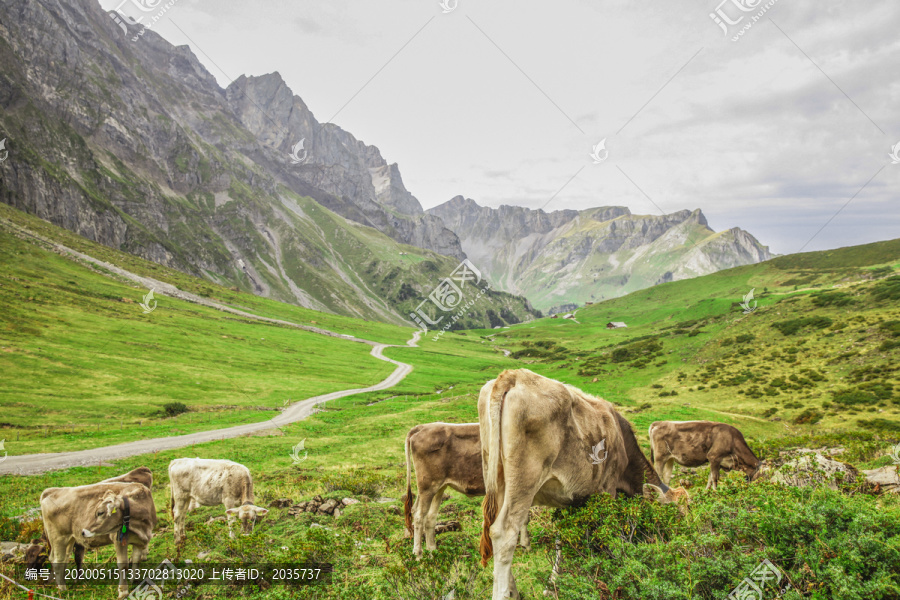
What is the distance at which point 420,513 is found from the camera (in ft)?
38.3

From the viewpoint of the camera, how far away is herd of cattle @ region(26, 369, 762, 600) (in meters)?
7.49

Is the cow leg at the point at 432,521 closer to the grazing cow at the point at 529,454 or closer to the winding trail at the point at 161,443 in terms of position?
the grazing cow at the point at 529,454

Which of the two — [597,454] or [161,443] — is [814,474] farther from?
[161,443]

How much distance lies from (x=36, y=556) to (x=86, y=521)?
2018mm

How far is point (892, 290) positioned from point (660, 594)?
7217 centimetres

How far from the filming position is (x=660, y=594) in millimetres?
5816

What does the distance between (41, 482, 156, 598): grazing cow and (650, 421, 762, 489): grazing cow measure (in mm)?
18899

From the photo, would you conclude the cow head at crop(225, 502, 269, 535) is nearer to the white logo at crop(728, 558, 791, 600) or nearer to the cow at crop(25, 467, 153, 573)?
the cow at crop(25, 467, 153, 573)

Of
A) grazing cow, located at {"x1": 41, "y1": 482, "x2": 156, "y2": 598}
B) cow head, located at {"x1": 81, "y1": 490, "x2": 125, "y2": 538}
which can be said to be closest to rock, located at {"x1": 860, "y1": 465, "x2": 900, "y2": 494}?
grazing cow, located at {"x1": 41, "y1": 482, "x2": 156, "y2": 598}

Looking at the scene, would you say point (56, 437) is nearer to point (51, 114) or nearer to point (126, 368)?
point (126, 368)

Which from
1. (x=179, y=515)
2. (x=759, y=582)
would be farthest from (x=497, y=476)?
(x=179, y=515)

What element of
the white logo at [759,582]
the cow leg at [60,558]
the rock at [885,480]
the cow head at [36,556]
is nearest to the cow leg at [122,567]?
the cow leg at [60,558]

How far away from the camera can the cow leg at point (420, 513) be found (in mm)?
Result: 11305

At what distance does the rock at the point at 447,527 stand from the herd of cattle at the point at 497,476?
3.09 feet
